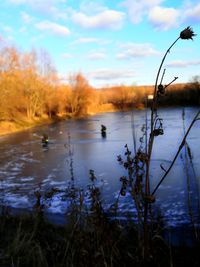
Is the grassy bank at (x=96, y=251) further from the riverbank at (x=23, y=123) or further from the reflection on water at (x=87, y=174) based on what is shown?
the riverbank at (x=23, y=123)

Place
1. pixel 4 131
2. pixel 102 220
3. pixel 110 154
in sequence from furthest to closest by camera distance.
Answer: pixel 4 131 < pixel 110 154 < pixel 102 220

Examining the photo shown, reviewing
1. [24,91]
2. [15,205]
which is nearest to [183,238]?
[15,205]

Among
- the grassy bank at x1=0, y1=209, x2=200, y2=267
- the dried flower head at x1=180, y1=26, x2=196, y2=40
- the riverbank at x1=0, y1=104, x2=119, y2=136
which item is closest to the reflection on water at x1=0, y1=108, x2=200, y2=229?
the grassy bank at x1=0, y1=209, x2=200, y2=267

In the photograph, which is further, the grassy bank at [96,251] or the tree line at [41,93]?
the tree line at [41,93]

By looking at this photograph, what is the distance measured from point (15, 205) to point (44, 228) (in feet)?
10.2

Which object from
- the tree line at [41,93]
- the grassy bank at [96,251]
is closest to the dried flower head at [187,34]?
the grassy bank at [96,251]

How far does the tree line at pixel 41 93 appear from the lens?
37312mm

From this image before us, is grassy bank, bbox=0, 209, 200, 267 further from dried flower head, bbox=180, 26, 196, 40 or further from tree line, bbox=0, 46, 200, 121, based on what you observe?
tree line, bbox=0, 46, 200, 121

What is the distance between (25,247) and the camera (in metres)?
3.73

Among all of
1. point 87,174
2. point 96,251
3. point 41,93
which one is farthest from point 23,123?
point 96,251

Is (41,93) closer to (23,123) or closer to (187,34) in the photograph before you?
(23,123)

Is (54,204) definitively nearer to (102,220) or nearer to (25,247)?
(25,247)

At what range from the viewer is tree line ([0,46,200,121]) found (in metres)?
37.3

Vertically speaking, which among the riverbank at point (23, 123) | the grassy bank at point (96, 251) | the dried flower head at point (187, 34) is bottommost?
the riverbank at point (23, 123)
